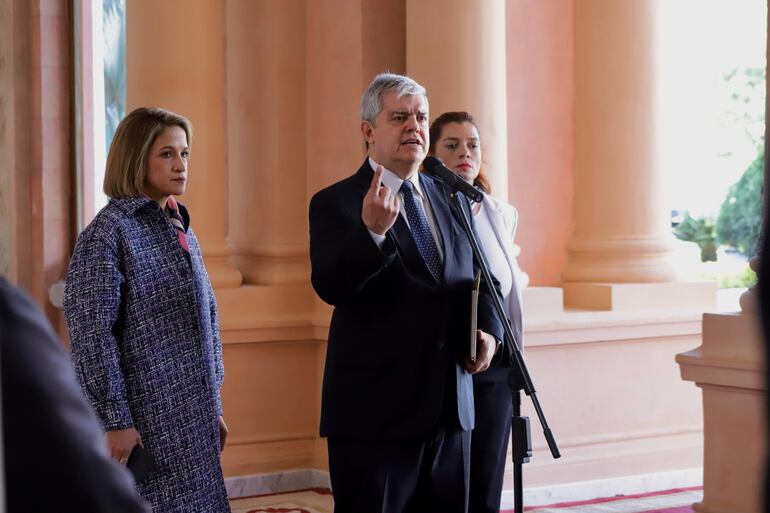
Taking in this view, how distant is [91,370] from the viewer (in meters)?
3.46

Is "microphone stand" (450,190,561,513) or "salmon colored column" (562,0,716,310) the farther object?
"salmon colored column" (562,0,716,310)

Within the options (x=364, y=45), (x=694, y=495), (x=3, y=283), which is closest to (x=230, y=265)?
(x=364, y=45)

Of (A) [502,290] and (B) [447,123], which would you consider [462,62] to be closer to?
(B) [447,123]

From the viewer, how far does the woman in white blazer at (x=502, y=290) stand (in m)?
4.20

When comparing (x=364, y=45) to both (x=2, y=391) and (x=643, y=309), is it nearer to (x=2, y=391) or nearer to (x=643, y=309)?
(x=643, y=309)

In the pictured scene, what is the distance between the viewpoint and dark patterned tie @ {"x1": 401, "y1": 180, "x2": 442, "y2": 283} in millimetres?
3637

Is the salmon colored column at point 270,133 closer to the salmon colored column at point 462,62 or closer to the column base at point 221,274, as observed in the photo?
the column base at point 221,274

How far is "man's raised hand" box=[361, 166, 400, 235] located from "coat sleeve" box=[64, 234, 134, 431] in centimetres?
78

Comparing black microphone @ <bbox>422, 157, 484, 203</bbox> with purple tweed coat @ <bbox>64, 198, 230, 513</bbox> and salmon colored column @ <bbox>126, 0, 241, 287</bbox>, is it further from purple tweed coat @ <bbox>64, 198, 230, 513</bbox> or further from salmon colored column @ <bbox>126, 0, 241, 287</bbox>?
salmon colored column @ <bbox>126, 0, 241, 287</bbox>

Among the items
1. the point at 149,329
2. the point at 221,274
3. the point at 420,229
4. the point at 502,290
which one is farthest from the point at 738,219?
the point at 149,329

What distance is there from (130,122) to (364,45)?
3.04 metres

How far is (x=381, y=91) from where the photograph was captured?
3.70 m

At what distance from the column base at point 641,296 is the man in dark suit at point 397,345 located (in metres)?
3.30

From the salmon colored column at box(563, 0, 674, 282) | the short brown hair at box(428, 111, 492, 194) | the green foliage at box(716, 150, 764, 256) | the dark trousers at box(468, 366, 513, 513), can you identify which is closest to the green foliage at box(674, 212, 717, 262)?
the green foliage at box(716, 150, 764, 256)
